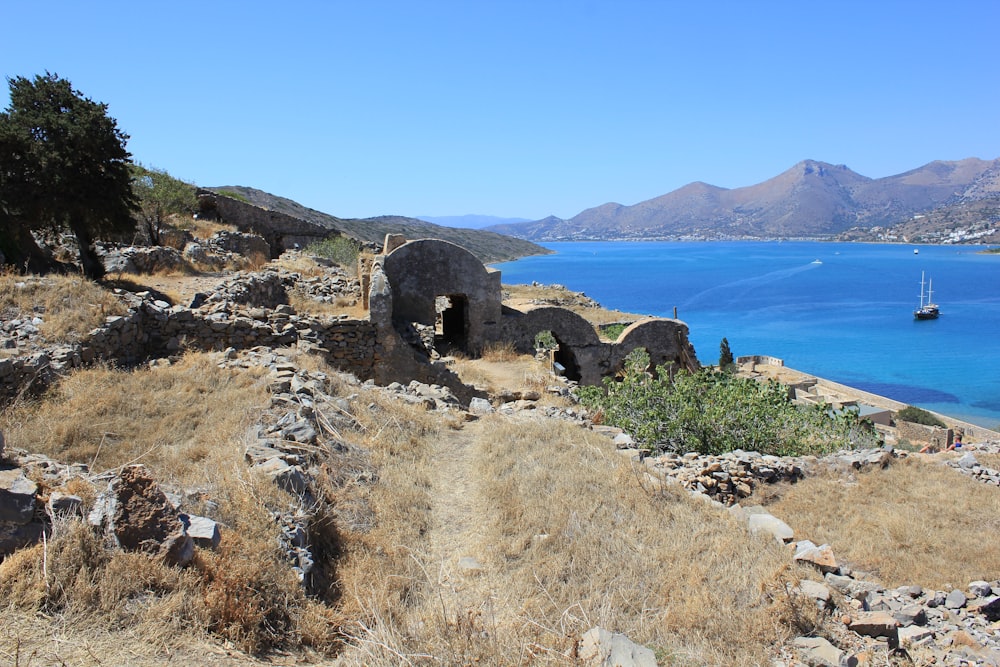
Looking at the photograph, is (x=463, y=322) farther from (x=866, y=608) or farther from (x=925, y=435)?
(x=925, y=435)

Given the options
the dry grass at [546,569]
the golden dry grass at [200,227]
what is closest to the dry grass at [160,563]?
the dry grass at [546,569]

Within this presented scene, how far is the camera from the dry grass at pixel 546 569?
371cm

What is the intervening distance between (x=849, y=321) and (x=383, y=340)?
76.8 meters

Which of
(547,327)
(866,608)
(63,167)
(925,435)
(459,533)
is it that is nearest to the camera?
(866,608)

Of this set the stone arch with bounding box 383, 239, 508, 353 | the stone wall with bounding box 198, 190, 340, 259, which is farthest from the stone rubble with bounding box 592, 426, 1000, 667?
the stone wall with bounding box 198, 190, 340, 259

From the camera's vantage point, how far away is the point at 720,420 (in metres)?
9.01

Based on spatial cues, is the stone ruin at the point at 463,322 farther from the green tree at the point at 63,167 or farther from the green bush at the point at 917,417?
the green bush at the point at 917,417

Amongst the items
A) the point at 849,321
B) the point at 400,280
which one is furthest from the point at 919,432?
the point at 849,321

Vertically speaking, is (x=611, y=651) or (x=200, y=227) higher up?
(x=200, y=227)

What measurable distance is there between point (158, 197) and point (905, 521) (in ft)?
61.9

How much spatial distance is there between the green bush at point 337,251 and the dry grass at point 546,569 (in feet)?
55.0

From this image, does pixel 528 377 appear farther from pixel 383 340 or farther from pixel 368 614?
pixel 368 614

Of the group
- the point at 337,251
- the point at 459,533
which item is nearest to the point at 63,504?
the point at 459,533

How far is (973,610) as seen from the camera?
507cm
